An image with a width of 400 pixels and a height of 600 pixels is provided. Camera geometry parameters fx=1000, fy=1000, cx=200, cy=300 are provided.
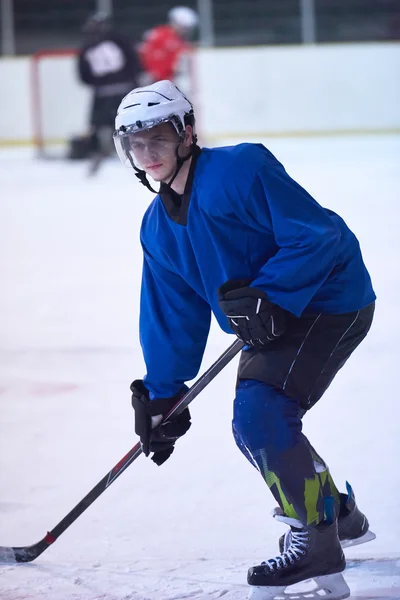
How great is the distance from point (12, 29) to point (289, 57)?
2587 mm

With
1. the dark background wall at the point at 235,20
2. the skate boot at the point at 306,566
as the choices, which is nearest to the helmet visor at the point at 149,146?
the skate boot at the point at 306,566

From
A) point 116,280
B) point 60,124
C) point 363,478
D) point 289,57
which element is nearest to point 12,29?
point 60,124

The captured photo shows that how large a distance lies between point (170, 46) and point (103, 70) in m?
0.94

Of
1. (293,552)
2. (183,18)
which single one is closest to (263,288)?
(293,552)

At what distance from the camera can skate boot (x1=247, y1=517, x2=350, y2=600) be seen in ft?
5.76

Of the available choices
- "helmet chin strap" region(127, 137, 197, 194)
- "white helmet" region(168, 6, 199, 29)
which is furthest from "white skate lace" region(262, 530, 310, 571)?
"white helmet" region(168, 6, 199, 29)

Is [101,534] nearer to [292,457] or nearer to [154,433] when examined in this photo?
[154,433]

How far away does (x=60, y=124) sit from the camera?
31.1 feet

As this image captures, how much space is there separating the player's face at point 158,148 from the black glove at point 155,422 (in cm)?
45

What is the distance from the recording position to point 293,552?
1.77 metres

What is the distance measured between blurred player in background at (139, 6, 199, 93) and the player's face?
23.7ft

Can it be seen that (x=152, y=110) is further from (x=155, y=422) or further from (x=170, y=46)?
(x=170, y=46)

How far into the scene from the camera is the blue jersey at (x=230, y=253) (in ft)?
5.52

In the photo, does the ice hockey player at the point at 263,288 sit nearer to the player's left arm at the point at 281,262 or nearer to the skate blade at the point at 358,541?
the player's left arm at the point at 281,262
